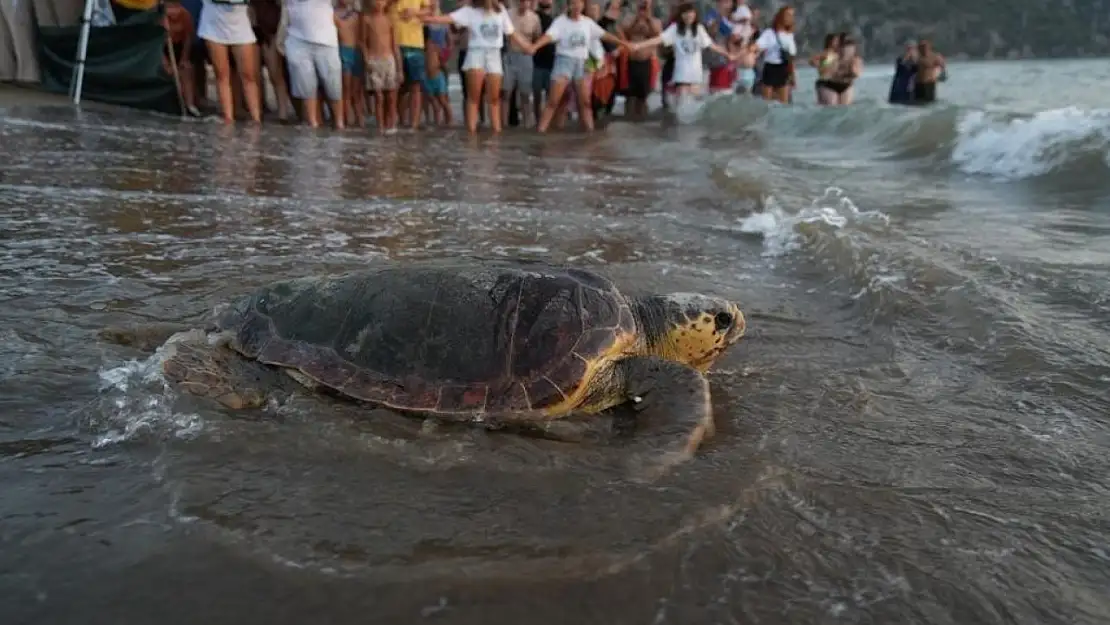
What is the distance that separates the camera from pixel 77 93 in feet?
30.3

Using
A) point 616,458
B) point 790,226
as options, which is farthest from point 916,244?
point 616,458

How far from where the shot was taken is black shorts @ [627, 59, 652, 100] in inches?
480

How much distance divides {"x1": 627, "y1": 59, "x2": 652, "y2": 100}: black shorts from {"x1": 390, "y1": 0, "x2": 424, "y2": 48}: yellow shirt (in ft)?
13.2

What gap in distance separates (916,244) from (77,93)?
9.52 m

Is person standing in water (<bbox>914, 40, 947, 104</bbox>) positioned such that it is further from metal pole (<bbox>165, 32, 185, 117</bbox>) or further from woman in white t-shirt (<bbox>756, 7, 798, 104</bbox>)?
metal pole (<bbox>165, 32, 185, 117</bbox>)

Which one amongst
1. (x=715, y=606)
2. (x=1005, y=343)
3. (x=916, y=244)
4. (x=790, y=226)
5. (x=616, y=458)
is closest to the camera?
(x=715, y=606)

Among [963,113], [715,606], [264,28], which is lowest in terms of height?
[715,606]

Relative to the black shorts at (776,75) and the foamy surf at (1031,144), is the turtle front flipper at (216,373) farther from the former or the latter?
the black shorts at (776,75)

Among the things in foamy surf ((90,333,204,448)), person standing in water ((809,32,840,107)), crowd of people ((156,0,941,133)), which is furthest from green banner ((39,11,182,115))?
person standing in water ((809,32,840,107))

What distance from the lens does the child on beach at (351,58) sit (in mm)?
9219

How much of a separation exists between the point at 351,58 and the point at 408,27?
0.83m

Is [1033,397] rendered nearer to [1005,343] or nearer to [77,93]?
[1005,343]

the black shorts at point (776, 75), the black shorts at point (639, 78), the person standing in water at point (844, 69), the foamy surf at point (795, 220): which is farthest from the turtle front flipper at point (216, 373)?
the person standing in water at point (844, 69)

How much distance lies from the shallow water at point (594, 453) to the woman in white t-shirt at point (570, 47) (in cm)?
573
